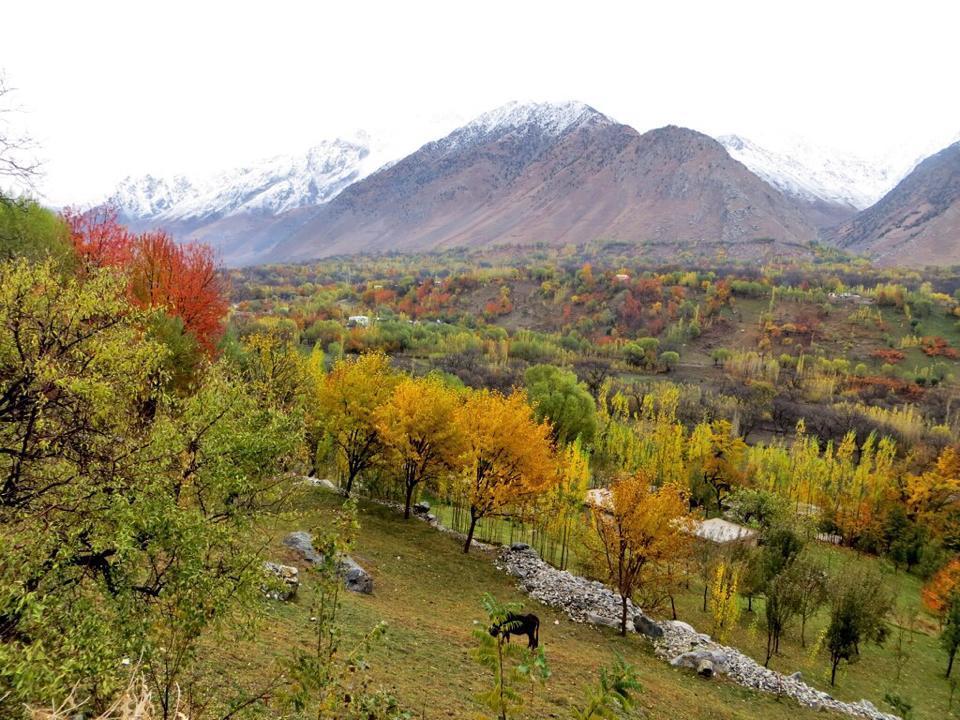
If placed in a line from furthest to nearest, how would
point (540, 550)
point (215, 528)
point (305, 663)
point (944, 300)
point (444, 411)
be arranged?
point (944, 300)
point (540, 550)
point (444, 411)
point (215, 528)
point (305, 663)

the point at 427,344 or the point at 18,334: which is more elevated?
the point at 18,334

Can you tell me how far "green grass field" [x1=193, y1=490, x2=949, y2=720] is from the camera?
43.3ft

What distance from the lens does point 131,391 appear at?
8.52 meters

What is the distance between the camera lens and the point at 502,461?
27.0m

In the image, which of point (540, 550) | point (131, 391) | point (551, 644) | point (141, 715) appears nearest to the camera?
point (141, 715)

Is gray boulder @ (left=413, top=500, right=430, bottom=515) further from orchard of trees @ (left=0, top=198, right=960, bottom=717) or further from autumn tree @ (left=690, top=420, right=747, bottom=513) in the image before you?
autumn tree @ (left=690, top=420, right=747, bottom=513)

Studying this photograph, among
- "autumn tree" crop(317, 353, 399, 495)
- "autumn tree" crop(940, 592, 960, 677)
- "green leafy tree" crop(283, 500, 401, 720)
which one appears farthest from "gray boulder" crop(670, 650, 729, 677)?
"green leafy tree" crop(283, 500, 401, 720)

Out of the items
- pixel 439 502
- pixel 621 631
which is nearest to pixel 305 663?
pixel 621 631

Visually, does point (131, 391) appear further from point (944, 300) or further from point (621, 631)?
point (944, 300)

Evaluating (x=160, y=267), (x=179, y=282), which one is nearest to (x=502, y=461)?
(x=179, y=282)

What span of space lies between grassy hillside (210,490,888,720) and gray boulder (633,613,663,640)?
0.67 meters

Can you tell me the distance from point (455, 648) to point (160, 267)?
28215 mm

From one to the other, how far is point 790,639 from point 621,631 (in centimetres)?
1227

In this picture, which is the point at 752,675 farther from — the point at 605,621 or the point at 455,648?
the point at 455,648
